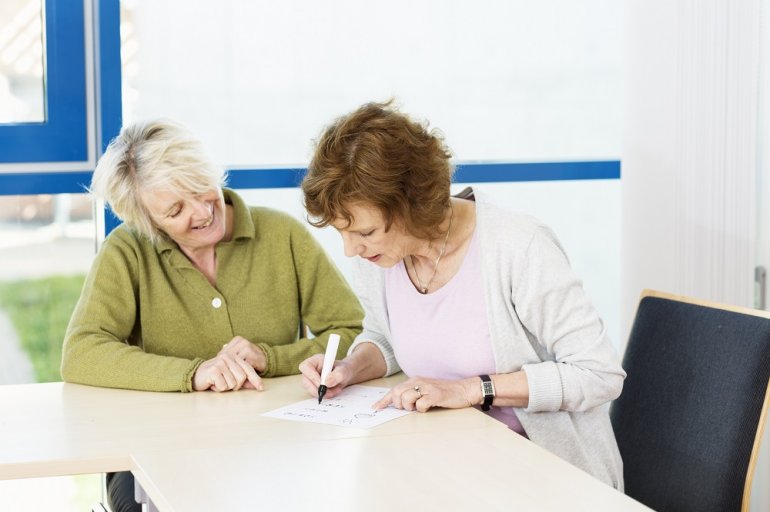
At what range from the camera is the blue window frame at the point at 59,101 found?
2.83 m

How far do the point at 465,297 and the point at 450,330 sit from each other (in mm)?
77

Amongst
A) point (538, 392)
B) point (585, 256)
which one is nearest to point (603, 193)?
point (585, 256)

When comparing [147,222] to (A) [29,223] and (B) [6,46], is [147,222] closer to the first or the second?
(A) [29,223]

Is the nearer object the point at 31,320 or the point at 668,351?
the point at 668,351

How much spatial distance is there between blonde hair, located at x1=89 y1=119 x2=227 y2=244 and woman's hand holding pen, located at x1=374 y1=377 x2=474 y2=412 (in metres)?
0.74

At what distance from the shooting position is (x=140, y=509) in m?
2.30

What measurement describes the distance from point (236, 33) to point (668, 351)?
153cm

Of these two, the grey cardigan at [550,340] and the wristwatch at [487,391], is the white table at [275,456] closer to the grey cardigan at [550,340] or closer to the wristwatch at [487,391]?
the wristwatch at [487,391]

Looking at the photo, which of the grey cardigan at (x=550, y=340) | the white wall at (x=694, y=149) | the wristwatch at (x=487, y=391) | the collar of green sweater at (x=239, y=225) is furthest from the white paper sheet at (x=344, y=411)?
the white wall at (x=694, y=149)

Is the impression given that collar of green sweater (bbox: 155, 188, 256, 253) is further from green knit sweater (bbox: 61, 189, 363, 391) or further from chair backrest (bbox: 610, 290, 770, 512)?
chair backrest (bbox: 610, 290, 770, 512)

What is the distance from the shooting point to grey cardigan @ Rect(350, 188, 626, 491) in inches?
76.8

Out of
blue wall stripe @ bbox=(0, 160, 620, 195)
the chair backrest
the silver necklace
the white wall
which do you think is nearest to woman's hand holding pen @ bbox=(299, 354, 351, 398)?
the silver necklace

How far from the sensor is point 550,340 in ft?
6.61

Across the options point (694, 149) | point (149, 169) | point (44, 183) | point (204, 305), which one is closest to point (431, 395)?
point (204, 305)
